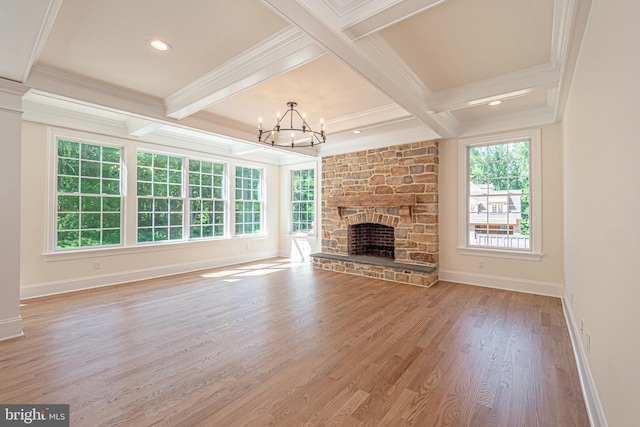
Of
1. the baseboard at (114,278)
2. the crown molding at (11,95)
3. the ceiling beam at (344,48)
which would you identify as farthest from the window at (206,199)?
the ceiling beam at (344,48)

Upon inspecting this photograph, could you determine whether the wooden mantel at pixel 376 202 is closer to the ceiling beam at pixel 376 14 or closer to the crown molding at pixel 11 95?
the ceiling beam at pixel 376 14

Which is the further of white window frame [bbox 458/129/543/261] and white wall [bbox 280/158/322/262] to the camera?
white wall [bbox 280/158/322/262]

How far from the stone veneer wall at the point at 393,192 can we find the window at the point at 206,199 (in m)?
2.53

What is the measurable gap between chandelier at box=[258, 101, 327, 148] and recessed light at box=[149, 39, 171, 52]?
3.87 feet

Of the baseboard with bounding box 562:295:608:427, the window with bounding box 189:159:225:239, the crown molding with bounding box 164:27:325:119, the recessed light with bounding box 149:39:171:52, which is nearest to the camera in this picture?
the baseboard with bounding box 562:295:608:427

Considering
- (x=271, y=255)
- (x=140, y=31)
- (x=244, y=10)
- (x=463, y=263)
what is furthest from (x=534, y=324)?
(x=271, y=255)

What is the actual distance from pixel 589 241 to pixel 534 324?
5.31 ft

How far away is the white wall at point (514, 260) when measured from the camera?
4.27 metres

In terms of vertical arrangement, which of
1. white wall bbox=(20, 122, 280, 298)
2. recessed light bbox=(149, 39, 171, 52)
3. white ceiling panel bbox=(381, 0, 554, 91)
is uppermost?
white ceiling panel bbox=(381, 0, 554, 91)

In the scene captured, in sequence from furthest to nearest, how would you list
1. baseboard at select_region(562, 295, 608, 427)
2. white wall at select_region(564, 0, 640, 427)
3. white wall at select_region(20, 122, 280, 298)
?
1. white wall at select_region(20, 122, 280, 298)
2. baseboard at select_region(562, 295, 608, 427)
3. white wall at select_region(564, 0, 640, 427)

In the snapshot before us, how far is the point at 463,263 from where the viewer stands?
5066 millimetres

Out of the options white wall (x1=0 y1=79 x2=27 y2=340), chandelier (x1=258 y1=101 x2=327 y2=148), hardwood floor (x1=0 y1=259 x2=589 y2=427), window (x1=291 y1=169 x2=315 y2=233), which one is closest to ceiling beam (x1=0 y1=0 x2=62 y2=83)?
white wall (x1=0 y1=79 x2=27 y2=340)

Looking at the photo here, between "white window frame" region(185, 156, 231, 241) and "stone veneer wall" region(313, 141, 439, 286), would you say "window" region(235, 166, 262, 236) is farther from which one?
"stone veneer wall" region(313, 141, 439, 286)

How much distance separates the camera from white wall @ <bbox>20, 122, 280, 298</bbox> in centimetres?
421
